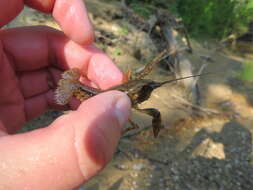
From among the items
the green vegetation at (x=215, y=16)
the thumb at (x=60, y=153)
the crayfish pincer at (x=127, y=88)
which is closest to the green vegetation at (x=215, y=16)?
the green vegetation at (x=215, y=16)

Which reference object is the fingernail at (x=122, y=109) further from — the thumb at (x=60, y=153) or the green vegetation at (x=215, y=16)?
the green vegetation at (x=215, y=16)

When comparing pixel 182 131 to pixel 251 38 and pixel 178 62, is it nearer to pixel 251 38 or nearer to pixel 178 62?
pixel 178 62

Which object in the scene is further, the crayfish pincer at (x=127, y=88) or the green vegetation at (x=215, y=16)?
the green vegetation at (x=215, y=16)

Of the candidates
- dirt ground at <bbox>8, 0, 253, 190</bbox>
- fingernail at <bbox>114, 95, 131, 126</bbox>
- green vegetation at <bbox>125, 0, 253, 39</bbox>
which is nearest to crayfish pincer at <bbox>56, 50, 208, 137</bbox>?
fingernail at <bbox>114, 95, 131, 126</bbox>

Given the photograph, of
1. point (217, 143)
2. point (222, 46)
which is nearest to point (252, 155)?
point (217, 143)

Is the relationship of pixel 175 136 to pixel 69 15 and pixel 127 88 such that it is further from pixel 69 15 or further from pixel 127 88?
pixel 69 15

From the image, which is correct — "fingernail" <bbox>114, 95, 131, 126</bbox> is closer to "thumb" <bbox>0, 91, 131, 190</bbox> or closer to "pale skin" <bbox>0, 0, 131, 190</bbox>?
"pale skin" <bbox>0, 0, 131, 190</bbox>

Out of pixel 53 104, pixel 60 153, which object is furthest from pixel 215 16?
pixel 60 153
